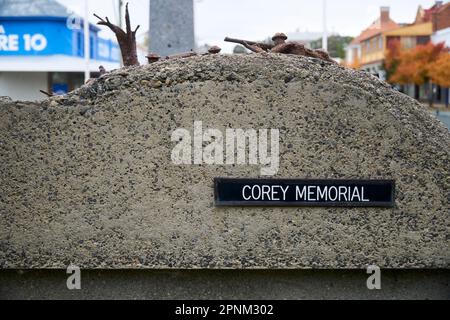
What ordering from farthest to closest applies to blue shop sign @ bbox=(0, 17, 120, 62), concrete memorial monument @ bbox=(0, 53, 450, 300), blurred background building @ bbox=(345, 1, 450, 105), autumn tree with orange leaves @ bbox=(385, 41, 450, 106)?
blurred background building @ bbox=(345, 1, 450, 105) < autumn tree with orange leaves @ bbox=(385, 41, 450, 106) < blue shop sign @ bbox=(0, 17, 120, 62) < concrete memorial monument @ bbox=(0, 53, 450, 300)

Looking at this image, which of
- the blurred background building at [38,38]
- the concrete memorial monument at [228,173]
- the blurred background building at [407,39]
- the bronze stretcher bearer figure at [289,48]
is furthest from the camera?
the blurred background building at [407,39]

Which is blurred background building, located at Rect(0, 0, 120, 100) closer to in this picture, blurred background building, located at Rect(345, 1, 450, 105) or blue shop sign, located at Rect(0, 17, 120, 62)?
blue shop sign, located at Rect(0, 17, 120, 62)

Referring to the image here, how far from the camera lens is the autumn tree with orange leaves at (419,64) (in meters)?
42.1

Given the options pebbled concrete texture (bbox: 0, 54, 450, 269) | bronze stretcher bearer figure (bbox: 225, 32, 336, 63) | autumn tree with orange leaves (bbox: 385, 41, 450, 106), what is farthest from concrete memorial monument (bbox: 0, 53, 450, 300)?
autumn tree with orange leaves (bbox: 385, 41, 450, 106)

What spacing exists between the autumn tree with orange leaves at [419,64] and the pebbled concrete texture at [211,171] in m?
39.6

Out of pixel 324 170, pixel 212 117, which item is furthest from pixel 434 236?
pixel 212 117

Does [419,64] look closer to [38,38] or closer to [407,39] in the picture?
[407,39]

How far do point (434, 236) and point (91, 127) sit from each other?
159 centimetres

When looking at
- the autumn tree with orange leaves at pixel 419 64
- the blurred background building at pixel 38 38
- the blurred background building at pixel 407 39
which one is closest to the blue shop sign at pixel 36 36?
the blurred background building at pixel 38 38

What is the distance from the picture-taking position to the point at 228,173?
119 inches

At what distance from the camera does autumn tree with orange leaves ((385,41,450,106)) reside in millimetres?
42094

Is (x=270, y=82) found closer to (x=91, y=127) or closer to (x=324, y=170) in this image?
(x=324, y=170)

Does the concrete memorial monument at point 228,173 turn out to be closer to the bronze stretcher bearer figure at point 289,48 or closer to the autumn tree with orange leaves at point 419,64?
the bronze stretcher bearer figure at point 289,48

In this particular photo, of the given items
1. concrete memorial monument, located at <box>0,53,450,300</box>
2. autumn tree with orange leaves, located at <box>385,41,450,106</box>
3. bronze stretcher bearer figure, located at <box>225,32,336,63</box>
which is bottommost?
concrete memorial monument, located at <box>0,53,450,300</box>
